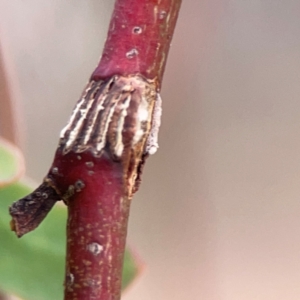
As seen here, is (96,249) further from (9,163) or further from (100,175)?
(9,163)

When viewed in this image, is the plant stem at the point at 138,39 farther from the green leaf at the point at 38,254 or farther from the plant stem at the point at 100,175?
the green leaf at the point at 38,254

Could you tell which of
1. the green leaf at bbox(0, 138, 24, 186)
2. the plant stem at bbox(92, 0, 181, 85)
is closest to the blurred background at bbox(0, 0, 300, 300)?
the green leaf at bbox(0, 138, 24, 186)

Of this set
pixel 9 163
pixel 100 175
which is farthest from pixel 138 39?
Result: pixel 9 163

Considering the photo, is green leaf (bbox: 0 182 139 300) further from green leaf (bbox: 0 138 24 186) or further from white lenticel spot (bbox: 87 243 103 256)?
white lenticel spot (bbox: 87 243 103 256)

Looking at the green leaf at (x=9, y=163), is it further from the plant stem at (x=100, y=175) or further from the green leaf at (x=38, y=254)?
the plant stem at (x=100, y=175)

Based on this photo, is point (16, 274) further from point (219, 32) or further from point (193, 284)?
point (219, 32)

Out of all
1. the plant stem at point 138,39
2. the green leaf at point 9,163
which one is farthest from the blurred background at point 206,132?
the plant stem at point 138,39

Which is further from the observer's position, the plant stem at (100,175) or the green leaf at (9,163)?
the green leaf at (9,163)

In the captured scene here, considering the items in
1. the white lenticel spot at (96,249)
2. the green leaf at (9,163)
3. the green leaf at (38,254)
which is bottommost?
the white lenticel spot at (96,249)

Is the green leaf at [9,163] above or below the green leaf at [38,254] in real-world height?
above
